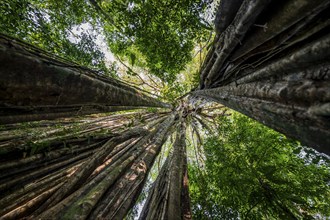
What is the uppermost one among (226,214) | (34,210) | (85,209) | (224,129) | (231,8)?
(231,8)

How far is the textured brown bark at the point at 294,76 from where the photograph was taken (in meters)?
1.15

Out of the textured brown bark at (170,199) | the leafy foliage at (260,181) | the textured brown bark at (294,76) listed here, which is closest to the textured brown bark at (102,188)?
the textured brown bark at (170,199)

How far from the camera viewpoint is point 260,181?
306 centimetres

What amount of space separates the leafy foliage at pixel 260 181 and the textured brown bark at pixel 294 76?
4.00 feet

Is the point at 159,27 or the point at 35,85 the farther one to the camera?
the point at 159,27

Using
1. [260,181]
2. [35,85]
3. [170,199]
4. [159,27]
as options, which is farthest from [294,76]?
[159,27]

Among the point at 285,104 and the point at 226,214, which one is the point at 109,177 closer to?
the point at 285,104

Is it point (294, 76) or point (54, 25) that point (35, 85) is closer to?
point (294, 76)

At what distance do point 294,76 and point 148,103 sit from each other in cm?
294

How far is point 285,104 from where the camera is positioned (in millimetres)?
1438

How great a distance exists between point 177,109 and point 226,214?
6.27m

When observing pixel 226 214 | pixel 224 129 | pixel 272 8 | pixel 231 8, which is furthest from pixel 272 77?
pixel 224 129

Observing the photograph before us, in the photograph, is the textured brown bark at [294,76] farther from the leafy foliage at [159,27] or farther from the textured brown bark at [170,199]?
the leafy foliage at [159,27]

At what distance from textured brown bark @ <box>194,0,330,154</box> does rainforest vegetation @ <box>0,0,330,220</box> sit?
0.04 ft
